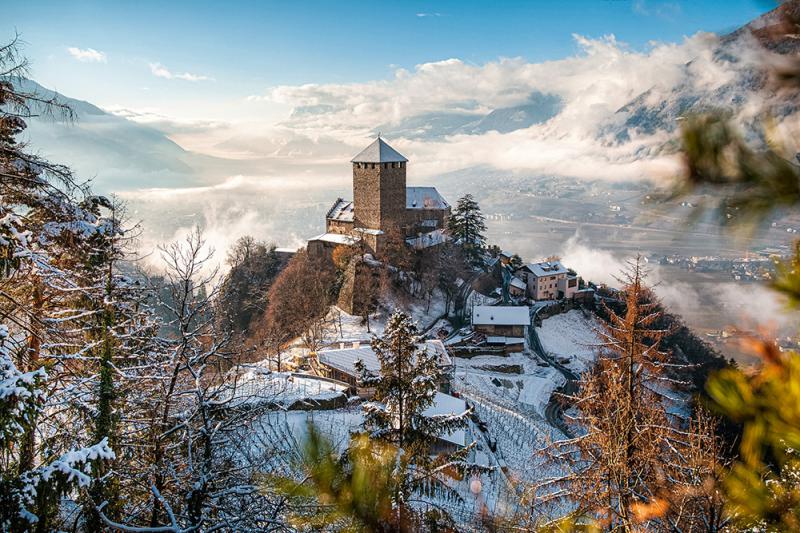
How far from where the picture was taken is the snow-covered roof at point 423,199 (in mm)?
41344

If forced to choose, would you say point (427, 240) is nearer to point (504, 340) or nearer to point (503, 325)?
point (503, 325)

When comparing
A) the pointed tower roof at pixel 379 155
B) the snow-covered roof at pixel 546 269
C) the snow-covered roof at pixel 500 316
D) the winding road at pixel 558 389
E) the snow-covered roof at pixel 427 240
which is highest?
the pointed tower roof at pixel 379 155

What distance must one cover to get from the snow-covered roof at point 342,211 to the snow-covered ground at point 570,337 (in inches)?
708

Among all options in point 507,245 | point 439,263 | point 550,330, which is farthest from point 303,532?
point 507,245

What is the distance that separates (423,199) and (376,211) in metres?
6.50

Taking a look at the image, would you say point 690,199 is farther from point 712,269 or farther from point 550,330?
point 712,269

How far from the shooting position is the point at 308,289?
34.2m

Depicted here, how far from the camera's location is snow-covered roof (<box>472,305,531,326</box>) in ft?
110

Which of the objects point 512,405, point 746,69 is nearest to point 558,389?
point 512,405

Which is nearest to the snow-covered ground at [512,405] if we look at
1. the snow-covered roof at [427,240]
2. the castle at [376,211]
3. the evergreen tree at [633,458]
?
the evergreen tree at [633,458]

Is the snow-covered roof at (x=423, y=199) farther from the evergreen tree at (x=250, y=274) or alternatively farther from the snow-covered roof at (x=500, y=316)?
the evergreen tree at (x=250, y=274)

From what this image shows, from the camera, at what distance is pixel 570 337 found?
121ft

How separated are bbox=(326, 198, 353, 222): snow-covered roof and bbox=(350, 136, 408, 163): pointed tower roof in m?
4.45

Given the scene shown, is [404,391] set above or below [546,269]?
below
